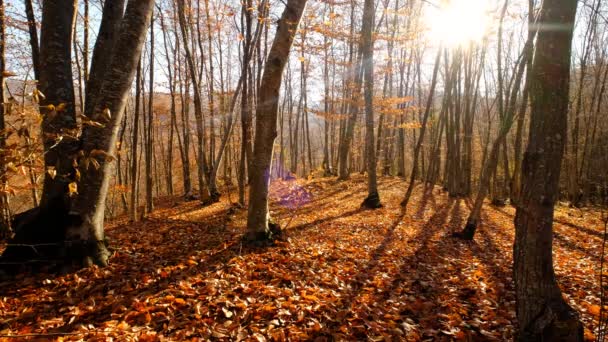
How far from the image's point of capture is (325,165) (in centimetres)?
2080

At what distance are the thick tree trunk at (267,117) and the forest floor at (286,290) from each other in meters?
0.54

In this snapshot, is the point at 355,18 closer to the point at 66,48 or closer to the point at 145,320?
the point at 66,48

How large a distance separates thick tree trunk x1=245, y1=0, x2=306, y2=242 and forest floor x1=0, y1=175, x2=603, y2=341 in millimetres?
537

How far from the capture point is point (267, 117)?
16.4ft

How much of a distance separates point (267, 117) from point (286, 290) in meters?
2.75

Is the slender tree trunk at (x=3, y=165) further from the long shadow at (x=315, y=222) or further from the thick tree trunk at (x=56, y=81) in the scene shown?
the long shadow at (x=315, y=222)

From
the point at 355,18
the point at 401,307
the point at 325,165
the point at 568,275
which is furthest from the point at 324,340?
the point at 355,18

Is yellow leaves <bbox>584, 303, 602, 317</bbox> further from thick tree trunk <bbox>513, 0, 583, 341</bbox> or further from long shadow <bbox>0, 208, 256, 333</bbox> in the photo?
long shadow <bbox>0, 208, 256, 333</bbox>

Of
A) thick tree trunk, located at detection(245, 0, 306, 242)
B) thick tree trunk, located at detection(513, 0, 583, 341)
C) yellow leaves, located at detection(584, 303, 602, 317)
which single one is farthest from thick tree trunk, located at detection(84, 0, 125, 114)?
yellow leaves, located at detection(584, 303, 602, 317)

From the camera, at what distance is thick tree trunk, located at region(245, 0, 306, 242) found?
4801 millimetres

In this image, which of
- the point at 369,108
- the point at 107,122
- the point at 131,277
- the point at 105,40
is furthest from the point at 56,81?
the point at 369,108

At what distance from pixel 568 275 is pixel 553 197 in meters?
3.87

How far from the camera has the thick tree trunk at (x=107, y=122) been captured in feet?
12.1

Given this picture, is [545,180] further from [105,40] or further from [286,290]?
[105,40]
